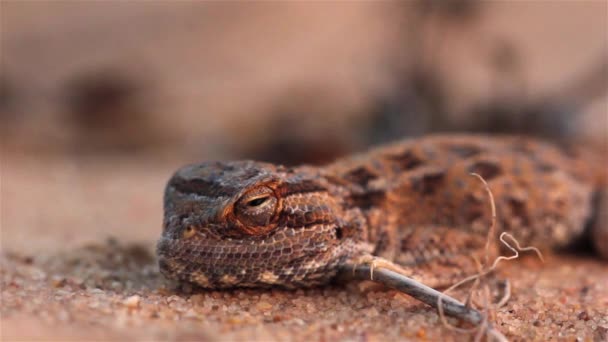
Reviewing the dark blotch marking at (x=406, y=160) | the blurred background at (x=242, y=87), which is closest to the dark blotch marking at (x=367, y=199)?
the dark blotch marking at (x=406, y=160)

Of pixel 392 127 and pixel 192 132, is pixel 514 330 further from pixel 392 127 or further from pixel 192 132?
pixel 192 132

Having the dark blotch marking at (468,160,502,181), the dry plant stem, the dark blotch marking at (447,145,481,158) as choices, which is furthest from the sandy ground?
the dark blotch marking at (447,145,481,158)

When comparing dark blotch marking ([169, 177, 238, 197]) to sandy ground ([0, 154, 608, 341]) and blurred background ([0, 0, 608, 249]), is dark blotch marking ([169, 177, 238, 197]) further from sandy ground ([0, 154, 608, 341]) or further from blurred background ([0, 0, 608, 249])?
blurred background ([0, 0, 608, 249])

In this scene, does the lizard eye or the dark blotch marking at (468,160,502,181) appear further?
the dark blotch marking at (468,160,502,181)

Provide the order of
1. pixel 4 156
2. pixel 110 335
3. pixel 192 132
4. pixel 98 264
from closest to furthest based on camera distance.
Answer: pixel 110 335 < pixel 98 264 < pixel 4 156 < pixel 192 132

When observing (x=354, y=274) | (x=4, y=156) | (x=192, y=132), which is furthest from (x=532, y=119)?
(x=4, y=156)

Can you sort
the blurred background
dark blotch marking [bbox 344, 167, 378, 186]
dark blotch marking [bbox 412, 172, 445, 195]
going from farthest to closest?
1. the blurred background
2. dark blotch marking [bbox 412, 172, 445, 195]
3. dark blotch marking [bbox 344, 167, 378, 186]
